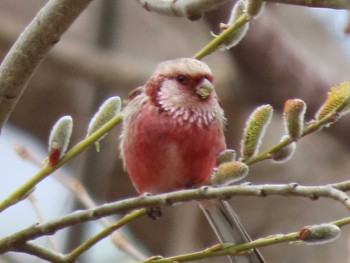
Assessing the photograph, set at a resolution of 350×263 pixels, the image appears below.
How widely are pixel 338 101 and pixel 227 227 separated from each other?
36.4 inches

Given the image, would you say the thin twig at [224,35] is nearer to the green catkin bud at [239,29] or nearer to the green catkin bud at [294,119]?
the green catkin bud at [239,29]

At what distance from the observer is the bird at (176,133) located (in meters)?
2.22

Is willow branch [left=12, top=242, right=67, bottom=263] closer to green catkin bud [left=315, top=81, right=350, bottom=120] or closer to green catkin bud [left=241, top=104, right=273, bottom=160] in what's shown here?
green catkin bud [left=241, top=104, right=273, bottom=160]

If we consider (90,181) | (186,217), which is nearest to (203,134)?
(90,181)

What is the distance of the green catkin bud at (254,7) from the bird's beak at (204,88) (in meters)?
0.69

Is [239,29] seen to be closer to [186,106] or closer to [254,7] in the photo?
[254,7]

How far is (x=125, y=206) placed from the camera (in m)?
1.51

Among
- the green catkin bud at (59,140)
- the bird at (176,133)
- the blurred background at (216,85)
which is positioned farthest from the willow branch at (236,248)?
the blurred background at (216,85)

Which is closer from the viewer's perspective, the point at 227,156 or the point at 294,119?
the point at 294,119

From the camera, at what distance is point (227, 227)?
2.46 m

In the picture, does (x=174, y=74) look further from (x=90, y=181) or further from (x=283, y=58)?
(x=283, y=58)

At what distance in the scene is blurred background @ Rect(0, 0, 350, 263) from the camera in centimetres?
424

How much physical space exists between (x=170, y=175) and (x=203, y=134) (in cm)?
14

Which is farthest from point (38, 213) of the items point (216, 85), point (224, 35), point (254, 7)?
point (216, 85)
